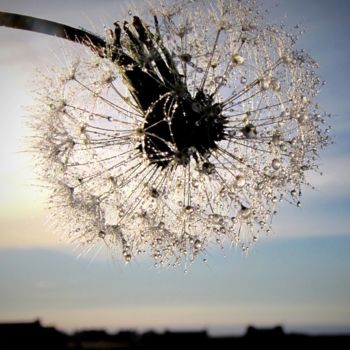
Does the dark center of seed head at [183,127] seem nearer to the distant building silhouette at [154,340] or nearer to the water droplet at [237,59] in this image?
the water droplet at [237,59]

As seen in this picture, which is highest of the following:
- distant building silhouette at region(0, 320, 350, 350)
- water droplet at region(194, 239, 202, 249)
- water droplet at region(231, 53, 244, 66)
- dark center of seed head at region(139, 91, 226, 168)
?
water droplet at region(231, 53, 244, 66)

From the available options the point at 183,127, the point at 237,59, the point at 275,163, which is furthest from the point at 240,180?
the point at 237,59

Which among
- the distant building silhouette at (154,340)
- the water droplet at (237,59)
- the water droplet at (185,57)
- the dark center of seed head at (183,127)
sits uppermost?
the water droplet at (237,59)

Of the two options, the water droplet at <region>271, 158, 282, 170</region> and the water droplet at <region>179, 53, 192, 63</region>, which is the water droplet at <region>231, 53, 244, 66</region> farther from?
the water droplet at <region>271, 158, 282, 170</region>

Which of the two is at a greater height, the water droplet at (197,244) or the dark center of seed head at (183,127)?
the dark center of seed head at (183,127)

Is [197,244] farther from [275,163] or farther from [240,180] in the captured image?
[275,163]

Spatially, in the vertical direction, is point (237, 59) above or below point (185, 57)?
above

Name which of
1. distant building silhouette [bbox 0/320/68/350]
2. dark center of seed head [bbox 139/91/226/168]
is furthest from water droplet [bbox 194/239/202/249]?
distant building silhouette [bbox 0/320/68/350]

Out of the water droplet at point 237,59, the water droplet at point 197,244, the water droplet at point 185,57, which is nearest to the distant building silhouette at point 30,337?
the water droplet at point 197,244

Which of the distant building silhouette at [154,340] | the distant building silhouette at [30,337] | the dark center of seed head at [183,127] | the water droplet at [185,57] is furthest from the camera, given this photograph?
the water droplet at [185,57]

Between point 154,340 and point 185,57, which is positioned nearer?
point 154,340

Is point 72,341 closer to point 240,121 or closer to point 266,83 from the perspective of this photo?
point 240,121

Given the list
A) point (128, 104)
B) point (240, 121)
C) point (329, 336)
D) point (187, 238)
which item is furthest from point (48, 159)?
point (329, 336)
